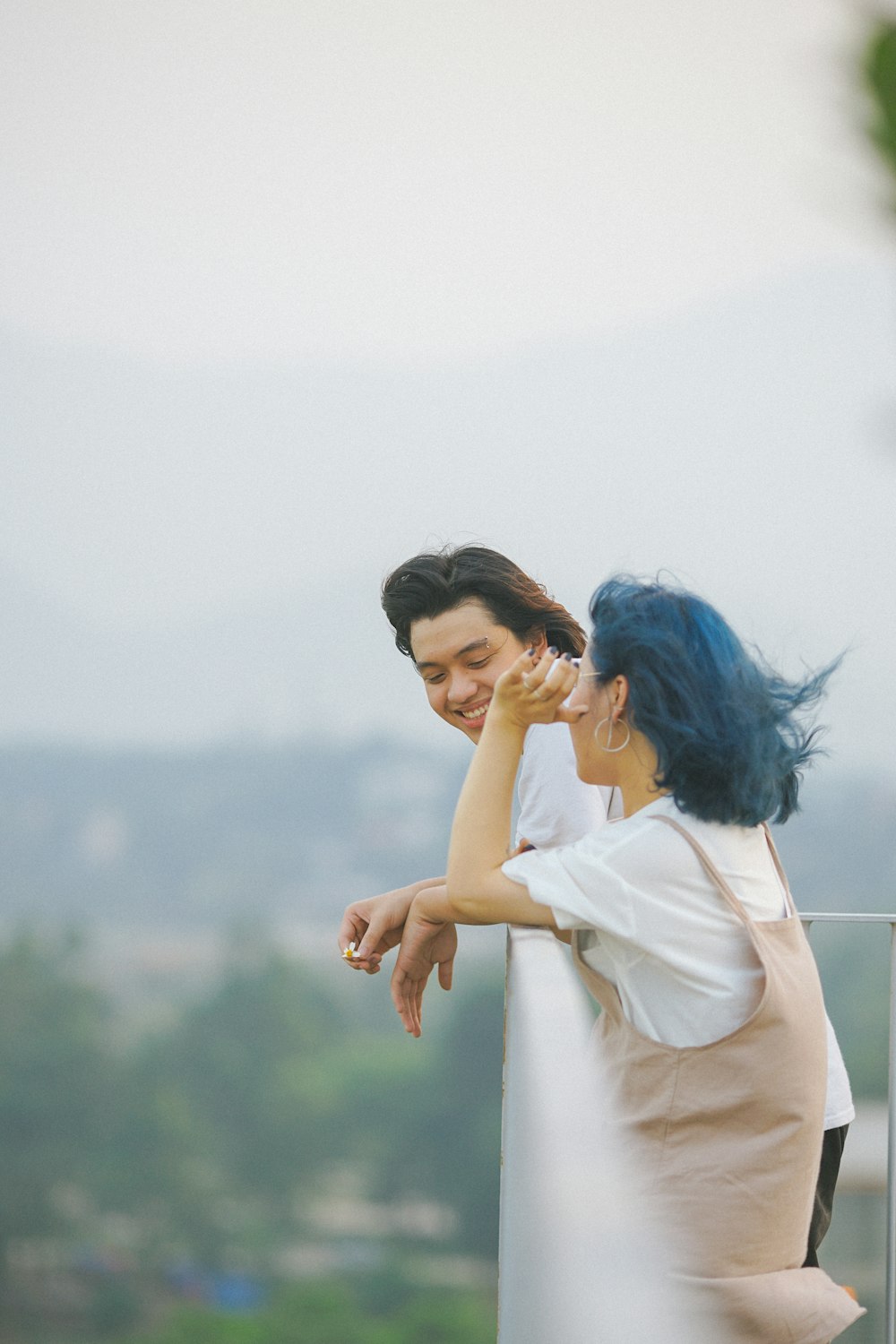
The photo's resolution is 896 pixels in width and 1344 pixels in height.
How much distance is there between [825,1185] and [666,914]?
478 mm

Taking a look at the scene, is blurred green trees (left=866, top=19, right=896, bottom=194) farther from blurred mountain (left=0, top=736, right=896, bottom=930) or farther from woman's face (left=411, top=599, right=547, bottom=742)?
blurred mountain (left=0, top=736, right=896, bottom=930)

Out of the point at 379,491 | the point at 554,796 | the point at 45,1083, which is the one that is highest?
the point at 379,491

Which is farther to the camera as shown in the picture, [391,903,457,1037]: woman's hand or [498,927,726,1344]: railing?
[391,903,457,1037]: woman's hand

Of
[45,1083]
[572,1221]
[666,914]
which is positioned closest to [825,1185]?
[666,914]

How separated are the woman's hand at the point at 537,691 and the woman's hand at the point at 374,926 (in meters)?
0.31

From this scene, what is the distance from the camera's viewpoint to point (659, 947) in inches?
37.9

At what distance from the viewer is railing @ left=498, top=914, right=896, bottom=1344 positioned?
42 centimetres

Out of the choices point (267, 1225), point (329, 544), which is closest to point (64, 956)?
point (267, 1225)

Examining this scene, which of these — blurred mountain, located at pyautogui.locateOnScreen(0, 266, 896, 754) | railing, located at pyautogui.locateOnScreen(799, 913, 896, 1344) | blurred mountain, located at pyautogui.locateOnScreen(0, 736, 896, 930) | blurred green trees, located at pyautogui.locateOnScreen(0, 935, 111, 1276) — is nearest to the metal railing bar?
railing, located at pyautogui.locateOnScreen(799, 913, 896, 1344)

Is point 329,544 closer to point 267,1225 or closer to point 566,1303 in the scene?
point 267,1225

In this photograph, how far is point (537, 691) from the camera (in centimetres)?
108

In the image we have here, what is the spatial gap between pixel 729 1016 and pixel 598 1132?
19.3 inches

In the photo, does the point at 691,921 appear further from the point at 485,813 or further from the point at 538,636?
the point at 538,636

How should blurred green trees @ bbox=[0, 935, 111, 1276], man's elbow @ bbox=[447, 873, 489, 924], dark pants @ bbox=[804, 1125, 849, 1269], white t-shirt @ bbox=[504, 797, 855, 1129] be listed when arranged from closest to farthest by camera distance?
white t-shirt @ bbox=[504, 797, 855, 1129]
man's elbow @ bbox=[447, 873, 489, 924]
dark pants @ bbox=[804, 1125, 849, 1269]
blurred green trees @ bbox=[0, 935, 111, 1276]
